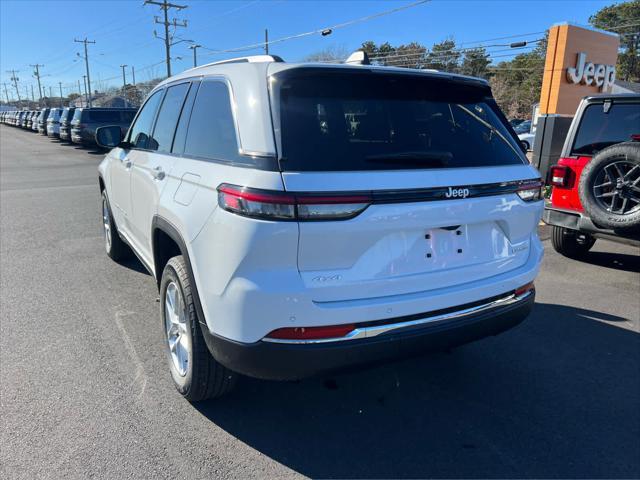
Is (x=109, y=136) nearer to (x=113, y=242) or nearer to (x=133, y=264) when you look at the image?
(x=113, y=242)

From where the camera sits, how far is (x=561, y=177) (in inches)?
221

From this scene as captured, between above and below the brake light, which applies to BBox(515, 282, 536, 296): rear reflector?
below

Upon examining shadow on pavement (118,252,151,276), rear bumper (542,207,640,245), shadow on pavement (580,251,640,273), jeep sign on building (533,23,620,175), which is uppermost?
jeep sign on building (533,23,620,175)

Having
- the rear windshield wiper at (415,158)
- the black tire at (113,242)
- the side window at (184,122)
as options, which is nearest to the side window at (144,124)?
the side window at (184,122)

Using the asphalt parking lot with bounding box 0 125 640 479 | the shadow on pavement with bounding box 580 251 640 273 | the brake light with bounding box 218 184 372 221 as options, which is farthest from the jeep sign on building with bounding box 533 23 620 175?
the brake light with bounding box 218 184 372 221

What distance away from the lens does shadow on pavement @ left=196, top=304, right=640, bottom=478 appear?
8.11 feet

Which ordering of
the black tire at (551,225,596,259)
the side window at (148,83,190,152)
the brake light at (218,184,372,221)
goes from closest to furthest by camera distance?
the brake light at (218,184,372,221) < the side window at (148,83,190,152) < the black tire at (551,225,596,259)

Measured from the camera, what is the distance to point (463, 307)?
2.51m

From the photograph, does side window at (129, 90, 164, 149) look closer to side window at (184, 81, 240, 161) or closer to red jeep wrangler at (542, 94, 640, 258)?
side window at (184, 81, 240, 161)

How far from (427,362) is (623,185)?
115 inches

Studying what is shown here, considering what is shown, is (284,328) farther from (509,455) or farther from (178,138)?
(178,138)

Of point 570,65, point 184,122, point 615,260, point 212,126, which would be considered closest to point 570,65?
point 570,65

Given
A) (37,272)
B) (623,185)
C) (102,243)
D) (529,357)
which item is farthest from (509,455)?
(102,243)

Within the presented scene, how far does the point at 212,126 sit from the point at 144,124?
1843mm
